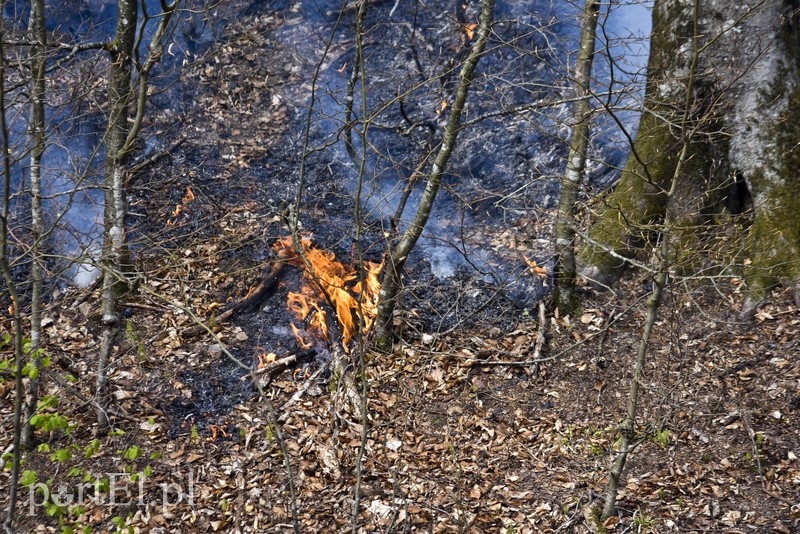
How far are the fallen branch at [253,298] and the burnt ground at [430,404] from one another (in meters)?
0.11

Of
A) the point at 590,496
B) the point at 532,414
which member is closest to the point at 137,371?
the point at 532,414

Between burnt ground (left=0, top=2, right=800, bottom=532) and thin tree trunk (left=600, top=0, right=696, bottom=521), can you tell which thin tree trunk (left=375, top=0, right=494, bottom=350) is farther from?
thin tree trunk (left=600, top=0, right=696, bottom=521)

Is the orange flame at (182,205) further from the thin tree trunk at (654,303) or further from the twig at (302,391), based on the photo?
the thin tree trunk at (654,303)

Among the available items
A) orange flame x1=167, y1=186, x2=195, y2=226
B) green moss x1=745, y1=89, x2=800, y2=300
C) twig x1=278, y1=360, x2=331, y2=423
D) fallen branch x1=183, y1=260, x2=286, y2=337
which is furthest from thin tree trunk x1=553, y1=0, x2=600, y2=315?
orange flame x1=167, y1=186, x2=195, y2=226

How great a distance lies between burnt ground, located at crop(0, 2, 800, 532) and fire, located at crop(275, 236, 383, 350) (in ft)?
0.59

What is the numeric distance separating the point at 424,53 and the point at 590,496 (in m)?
7.55

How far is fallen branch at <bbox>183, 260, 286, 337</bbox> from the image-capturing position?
23.7ft

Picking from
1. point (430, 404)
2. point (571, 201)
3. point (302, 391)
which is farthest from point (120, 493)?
point (571, 201)

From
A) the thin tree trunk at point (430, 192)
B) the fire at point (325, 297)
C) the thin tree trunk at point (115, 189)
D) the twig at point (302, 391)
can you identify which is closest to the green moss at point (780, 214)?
the thin tree trunk at point (430, 192)

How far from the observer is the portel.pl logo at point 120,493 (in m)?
5.43

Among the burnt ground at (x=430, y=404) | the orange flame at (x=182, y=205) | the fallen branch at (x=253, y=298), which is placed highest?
the orange flame at (x=182, y=205)

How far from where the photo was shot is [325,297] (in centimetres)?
710

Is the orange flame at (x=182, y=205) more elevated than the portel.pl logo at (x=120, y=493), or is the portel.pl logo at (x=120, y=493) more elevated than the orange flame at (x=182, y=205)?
the orange flame at (x=182, y=205)

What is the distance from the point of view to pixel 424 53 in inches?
390
